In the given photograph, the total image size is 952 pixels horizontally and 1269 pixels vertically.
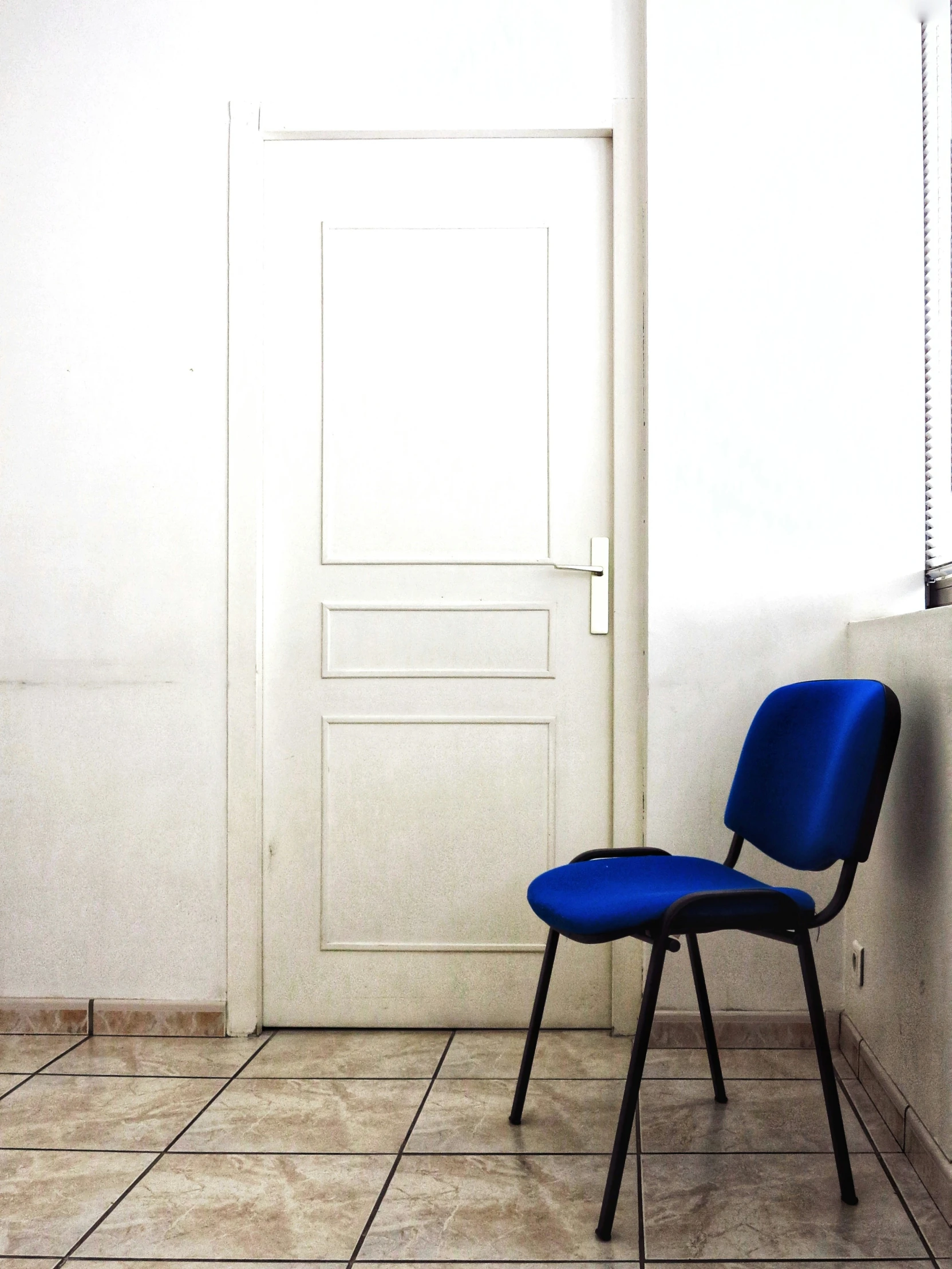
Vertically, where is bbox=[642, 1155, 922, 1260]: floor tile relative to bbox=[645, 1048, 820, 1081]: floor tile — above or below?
above

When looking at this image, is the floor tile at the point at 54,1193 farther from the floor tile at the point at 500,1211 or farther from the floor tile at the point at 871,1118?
the floor tile at the point at 871,1118

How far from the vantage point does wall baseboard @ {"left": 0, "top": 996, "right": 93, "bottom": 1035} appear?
7.93 feet

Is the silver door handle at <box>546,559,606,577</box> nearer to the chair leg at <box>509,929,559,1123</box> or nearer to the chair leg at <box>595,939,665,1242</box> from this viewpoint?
the chair leg at <box>509,929,559,1123</box>

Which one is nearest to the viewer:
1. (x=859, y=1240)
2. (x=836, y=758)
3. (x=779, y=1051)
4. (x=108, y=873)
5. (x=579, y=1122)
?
(x=859, y=1240)

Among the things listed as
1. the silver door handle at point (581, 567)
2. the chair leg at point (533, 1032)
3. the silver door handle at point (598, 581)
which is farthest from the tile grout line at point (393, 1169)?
the silver door handle at point (581, 567)

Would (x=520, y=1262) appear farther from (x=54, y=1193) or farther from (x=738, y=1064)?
(x=738, y=1064)

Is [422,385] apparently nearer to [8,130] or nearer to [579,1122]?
[8,130]

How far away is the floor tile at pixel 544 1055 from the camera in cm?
216

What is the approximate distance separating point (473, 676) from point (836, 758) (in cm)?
97

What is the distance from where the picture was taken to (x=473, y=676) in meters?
2.45

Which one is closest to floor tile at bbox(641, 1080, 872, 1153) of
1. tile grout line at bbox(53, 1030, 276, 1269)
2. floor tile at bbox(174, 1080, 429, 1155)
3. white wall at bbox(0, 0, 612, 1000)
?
floor tile at bbox(174, 1080, 429, 1155)

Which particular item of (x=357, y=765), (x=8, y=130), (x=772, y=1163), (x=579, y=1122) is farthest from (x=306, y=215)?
(x=772, y=1163)

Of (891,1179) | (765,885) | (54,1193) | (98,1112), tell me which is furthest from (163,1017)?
(891,1179)

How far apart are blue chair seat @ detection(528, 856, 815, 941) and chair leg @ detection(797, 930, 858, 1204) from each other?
0.09m
